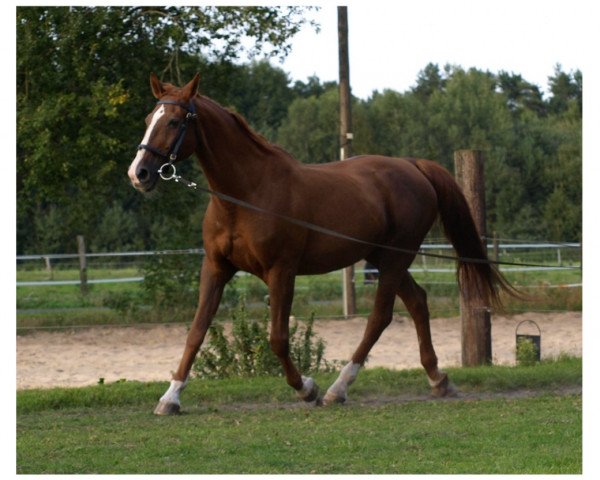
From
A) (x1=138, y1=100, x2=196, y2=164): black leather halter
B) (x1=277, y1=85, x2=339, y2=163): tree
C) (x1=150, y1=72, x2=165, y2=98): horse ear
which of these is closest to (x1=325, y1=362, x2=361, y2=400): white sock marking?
(x1=138, y1=100, x2=196, y2=164): black leather halter

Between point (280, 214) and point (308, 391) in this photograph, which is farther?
point (308, 391)

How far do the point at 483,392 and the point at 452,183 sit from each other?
5.86 feet

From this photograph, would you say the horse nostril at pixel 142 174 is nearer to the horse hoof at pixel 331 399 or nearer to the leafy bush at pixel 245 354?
the horse hoof at pixel 331 399

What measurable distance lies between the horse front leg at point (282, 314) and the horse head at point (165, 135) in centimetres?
113

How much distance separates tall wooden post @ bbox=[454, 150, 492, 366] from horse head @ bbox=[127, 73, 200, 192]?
3565 millimetres

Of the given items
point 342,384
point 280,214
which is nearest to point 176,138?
point 280,214

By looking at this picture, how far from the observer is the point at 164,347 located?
14.8 meters

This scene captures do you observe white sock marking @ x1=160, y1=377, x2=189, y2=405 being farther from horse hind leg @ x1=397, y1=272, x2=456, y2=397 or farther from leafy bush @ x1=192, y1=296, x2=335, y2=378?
horse hind leg @ x1=397, y1=272, x2=456, y2=397

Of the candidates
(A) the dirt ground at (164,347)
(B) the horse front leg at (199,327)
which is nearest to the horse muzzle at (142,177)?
(B) the horse front leg at (199,327)

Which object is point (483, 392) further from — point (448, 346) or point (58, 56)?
point (58, 56)

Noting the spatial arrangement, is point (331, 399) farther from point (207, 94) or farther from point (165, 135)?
point (207, 94)

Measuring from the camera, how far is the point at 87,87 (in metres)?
14.3

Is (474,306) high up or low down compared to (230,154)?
down

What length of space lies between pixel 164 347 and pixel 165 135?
7.89 m
